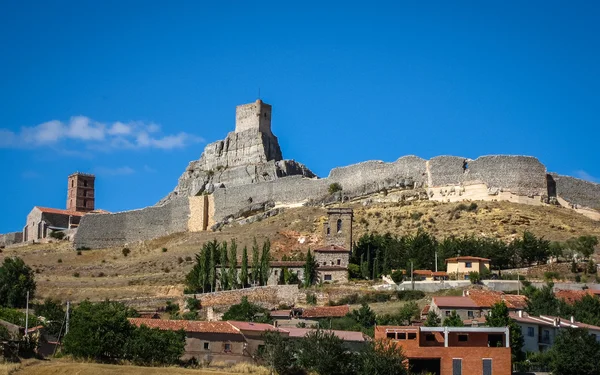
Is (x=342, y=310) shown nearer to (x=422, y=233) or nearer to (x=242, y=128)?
(x=422, y=233)

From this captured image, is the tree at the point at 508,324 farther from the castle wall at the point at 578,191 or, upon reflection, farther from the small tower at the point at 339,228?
the castle wall at the point at 578,191

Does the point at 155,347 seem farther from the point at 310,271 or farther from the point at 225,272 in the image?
the point at 225,272

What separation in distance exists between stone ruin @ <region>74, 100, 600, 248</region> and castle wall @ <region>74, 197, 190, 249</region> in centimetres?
8

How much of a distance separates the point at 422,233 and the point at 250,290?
44.1 feet

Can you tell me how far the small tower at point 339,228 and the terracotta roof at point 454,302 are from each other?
12.5m

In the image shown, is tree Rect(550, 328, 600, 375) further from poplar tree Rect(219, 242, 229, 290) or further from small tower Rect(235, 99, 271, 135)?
small tower Rect(235, 99, 271, 135)

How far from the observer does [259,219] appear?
8325cm

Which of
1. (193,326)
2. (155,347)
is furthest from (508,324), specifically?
(155,347)

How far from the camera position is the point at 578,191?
74.2 m

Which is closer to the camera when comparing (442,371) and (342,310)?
(442,371)

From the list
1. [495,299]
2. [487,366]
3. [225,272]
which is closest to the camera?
[487,366]

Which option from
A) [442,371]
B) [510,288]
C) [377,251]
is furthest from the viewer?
[377,251]

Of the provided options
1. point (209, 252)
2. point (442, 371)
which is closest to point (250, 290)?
point (209, 252)

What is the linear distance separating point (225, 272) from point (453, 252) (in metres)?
12.7
